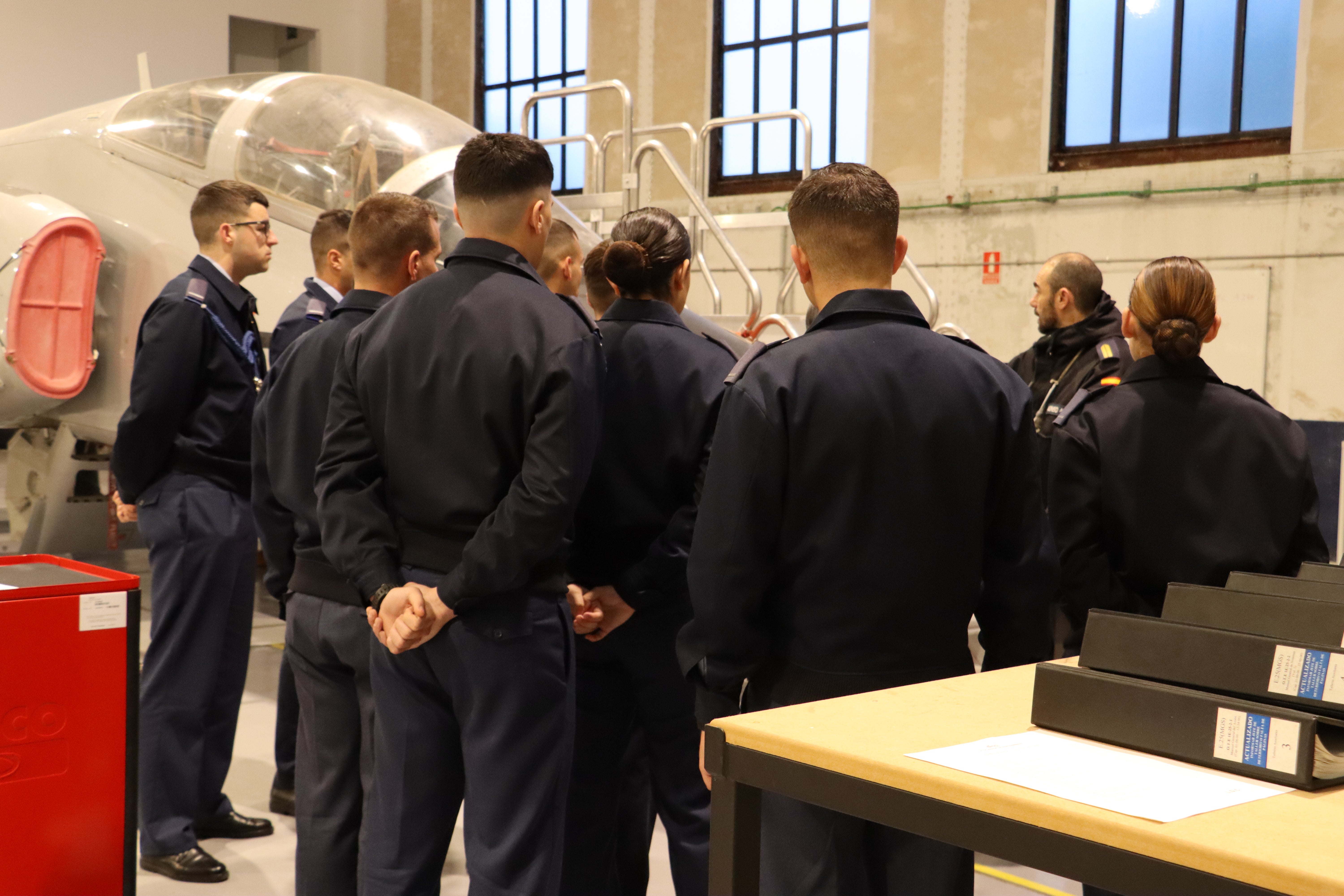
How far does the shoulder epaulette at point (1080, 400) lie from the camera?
312 centimetres

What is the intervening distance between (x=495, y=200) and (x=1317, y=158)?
8838 millimetres

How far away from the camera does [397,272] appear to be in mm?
3232

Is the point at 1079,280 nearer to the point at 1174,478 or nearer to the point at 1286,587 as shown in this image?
the point at 1174,478

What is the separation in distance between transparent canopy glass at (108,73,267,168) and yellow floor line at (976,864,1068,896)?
15.8ft

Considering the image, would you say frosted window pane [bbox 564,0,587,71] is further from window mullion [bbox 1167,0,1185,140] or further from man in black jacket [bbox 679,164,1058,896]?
man in black jacket [bbox 679,164,1058,896]

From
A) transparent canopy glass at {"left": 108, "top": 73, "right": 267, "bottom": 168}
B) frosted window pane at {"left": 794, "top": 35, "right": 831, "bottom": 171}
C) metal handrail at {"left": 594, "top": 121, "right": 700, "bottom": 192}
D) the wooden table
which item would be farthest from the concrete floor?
frosted window pane at {"left": 794, "top": 35, "right": 831, "bottom": 171}

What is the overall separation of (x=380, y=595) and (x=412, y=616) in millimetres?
116

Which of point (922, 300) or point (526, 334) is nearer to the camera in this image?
point (526, 334)

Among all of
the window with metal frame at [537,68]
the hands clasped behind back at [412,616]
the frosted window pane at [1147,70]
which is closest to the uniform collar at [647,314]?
the hands clasped behind back at [412,616]

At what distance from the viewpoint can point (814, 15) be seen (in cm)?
1294

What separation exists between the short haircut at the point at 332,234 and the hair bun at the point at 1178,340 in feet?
9.24

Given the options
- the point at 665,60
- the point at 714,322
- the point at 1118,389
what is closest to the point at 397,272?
the point at 1118,389

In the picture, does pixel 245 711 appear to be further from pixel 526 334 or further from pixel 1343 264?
pixel 1343 264

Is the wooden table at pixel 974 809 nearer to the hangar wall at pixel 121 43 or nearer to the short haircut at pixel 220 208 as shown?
the short haircut at pixel 220 208
